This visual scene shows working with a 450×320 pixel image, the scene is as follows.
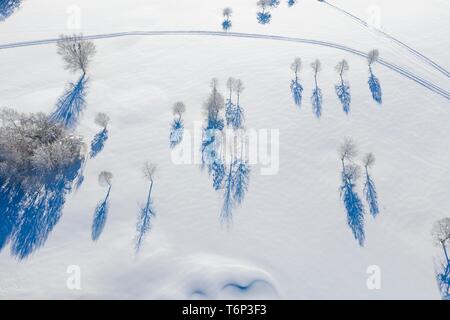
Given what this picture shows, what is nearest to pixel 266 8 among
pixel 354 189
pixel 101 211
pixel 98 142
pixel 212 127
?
pixel 212 127

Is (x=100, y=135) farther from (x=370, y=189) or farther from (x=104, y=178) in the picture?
(x=370, y=189)

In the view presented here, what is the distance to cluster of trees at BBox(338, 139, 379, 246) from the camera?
38656mm

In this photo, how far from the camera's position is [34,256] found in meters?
36.4

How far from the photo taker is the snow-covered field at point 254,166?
35.7 metres

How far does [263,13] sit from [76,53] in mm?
24307

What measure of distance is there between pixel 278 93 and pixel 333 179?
12.0m

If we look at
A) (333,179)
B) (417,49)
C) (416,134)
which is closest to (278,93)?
(333,179)

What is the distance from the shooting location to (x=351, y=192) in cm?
4038

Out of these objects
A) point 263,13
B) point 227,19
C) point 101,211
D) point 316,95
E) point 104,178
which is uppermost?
point 263,13

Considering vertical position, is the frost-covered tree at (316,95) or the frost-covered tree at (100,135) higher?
the frost-covered tree at (316,95)

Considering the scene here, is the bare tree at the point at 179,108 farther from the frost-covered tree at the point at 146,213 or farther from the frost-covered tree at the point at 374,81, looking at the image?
the frost-covered tree at the point at 374,81

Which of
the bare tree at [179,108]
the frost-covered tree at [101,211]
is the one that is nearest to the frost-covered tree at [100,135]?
the frost-covered tree at [101,211]

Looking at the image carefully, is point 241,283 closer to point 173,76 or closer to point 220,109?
point 220,109

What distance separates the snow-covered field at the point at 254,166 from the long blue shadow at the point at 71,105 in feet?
3.18
